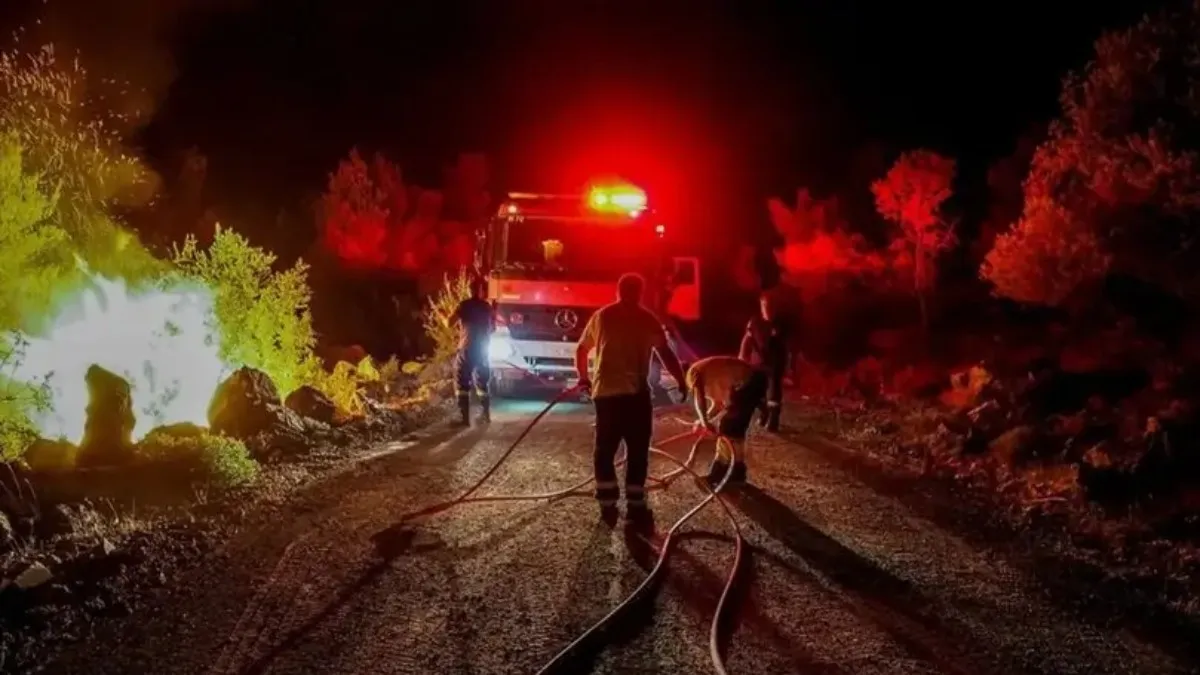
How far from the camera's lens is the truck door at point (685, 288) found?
1526cm

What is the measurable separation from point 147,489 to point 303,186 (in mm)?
46833

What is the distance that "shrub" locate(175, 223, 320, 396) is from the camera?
12875 mm

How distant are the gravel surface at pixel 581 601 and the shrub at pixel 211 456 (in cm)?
78

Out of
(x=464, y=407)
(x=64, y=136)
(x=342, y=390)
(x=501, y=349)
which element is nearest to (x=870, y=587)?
(x=464, y=407)

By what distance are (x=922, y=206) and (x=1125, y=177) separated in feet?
60.6

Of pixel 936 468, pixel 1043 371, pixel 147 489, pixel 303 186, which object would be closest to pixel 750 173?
pixel 303 186

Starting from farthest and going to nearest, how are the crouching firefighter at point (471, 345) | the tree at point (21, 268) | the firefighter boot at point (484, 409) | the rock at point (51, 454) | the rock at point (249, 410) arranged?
the firefighter boot at point (484, 409) → the crouching firefighter at point (471, 345) → the rock at point (249, 410) → the tree at point (21, 268) → the rock at point (51, 454)

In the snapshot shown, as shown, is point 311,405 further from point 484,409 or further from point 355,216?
point 355,216

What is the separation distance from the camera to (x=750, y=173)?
53.6 meters

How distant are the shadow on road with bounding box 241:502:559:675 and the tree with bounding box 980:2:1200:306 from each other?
9.45m

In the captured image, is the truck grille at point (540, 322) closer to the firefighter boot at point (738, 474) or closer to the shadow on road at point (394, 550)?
the firefighter boot at point (738, 474)

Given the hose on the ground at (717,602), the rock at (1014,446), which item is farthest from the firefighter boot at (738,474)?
the rock at (1014,446)

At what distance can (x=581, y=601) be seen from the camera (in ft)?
19.9

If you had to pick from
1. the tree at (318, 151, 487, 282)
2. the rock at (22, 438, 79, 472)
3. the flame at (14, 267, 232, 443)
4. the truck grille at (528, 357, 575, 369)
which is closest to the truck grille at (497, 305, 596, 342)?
the truck grille at (528, 357, 575, 369)
